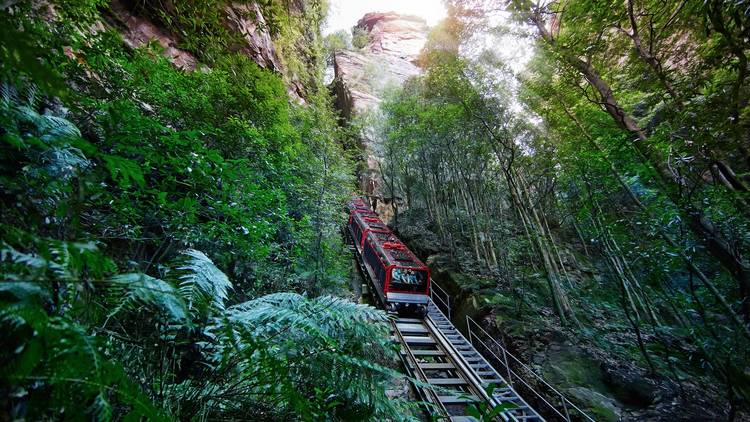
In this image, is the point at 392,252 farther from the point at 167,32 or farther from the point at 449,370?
the point at 167,32

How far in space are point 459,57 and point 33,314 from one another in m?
12.4

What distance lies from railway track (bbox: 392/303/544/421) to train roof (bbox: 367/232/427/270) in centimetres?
180

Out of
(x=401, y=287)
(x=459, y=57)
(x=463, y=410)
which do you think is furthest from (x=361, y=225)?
(x=463, y=410)

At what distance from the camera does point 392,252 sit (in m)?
10.7

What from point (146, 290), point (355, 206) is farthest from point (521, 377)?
point (355, 206)

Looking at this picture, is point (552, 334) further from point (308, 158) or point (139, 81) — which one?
point (139, 81)

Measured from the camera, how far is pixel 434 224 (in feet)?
55.1

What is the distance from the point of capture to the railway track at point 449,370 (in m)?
5.55

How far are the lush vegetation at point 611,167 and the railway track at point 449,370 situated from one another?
5.40ft

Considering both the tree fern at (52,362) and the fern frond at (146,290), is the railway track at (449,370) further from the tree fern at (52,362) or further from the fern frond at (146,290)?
the tree fern at (52,362)

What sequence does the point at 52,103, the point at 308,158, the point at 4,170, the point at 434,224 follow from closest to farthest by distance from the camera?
the point at 4,170 → the point at 52,103 → the point at 308,158 → the point at 434,224

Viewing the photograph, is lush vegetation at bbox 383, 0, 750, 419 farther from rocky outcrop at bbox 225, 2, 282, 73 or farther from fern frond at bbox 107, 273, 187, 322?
rocky outcrop at bbox 225, 2, 282, 73

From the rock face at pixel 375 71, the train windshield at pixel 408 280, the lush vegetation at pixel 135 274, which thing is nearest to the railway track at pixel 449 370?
the train windshield at pixel 408 280

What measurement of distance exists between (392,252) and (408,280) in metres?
1.56
